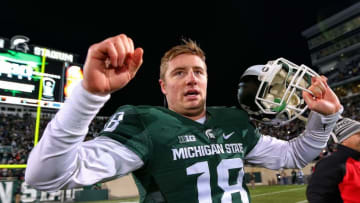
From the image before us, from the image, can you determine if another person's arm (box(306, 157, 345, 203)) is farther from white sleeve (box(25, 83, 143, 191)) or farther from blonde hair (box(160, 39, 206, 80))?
white sleeve (box(25, 83, 143, 191))

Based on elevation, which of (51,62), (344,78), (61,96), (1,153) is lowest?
(1,153)

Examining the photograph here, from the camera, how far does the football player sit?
91 centimetres

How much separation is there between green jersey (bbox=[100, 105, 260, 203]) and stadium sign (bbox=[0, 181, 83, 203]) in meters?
6.90

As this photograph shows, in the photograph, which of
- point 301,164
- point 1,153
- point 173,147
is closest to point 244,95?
point 301,164

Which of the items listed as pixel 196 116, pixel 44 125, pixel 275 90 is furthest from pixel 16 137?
pixel 275 90

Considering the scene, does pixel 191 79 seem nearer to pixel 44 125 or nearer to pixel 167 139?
pixel 167 139

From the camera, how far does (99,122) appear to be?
2142cm

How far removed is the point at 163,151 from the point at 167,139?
7cm

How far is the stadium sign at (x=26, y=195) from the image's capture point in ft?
22.7

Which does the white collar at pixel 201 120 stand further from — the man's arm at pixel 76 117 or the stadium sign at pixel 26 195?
the stadium sign at pixel 26 195

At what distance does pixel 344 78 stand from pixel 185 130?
3879 cm

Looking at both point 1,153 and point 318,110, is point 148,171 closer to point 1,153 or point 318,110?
Result: point 318,110

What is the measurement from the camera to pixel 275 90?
173 centimetres

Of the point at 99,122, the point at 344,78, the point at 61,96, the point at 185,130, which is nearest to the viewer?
the point at 185,130
